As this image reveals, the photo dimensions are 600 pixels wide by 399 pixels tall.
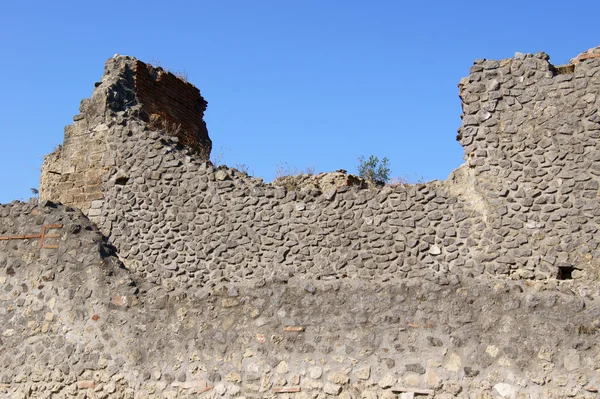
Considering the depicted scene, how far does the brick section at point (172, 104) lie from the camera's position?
1191 cm

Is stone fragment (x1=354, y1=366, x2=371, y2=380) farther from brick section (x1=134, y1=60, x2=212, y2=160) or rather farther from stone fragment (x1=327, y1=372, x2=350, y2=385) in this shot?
brick section (x1=134, y1=60, x2=212, y2=160)

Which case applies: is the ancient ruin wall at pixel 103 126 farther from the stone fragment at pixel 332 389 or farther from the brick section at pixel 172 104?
the stone fragment at pixel 332 389

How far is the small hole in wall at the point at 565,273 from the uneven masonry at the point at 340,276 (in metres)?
0.04

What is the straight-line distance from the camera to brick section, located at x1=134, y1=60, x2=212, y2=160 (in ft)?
39.1

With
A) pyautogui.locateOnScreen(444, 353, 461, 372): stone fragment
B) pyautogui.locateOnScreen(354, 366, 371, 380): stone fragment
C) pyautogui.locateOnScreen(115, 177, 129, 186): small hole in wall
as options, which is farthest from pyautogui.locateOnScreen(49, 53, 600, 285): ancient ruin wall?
pyautogui.locateOnScreen(354, 366, 371, 380): stone fragment

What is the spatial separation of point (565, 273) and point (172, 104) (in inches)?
284

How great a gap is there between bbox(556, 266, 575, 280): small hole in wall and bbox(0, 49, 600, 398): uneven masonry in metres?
0.04

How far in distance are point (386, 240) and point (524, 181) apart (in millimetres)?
1637

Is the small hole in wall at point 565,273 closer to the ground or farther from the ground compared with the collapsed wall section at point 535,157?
closer to the ground

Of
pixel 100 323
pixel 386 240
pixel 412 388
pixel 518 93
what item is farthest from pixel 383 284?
pixel 100 323

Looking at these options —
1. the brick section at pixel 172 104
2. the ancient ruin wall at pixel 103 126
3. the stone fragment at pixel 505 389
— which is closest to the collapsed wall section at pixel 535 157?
the stone fragment at pixel 505 389

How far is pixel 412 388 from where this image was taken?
24.5 feet

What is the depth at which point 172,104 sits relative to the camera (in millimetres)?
12695

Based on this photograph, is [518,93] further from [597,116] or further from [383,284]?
[383,284]
